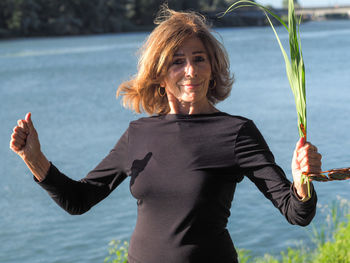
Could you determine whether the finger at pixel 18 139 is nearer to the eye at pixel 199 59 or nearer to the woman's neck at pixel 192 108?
the woman's neck at pixel 192 108

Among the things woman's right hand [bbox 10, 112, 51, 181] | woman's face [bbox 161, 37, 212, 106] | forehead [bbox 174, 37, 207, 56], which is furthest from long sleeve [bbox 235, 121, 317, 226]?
woman's right hand [bbox 10, 112, 51, 181]

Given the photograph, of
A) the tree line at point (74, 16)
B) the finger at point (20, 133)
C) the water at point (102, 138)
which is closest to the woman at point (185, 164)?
the finger at point (20, 133)

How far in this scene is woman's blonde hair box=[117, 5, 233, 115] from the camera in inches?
89.6

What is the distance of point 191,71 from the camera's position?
2.23 meters

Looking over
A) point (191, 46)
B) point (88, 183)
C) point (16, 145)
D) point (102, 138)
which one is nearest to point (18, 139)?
point (16, 145)

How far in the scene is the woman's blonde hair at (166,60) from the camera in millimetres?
2275

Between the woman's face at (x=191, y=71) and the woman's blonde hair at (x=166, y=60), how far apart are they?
0.02m

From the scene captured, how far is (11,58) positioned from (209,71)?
105 ft

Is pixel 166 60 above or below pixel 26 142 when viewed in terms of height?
above

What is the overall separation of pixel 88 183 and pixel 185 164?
501 millimetres

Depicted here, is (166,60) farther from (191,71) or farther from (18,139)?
(18,139)

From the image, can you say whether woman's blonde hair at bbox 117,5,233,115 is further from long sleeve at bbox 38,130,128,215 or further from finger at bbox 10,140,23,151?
finger at bbox 10,140,23,151

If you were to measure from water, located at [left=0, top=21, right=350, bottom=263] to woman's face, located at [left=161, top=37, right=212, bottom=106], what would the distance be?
0.60m

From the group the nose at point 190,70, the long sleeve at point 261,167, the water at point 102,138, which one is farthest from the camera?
the water at point 102,138
